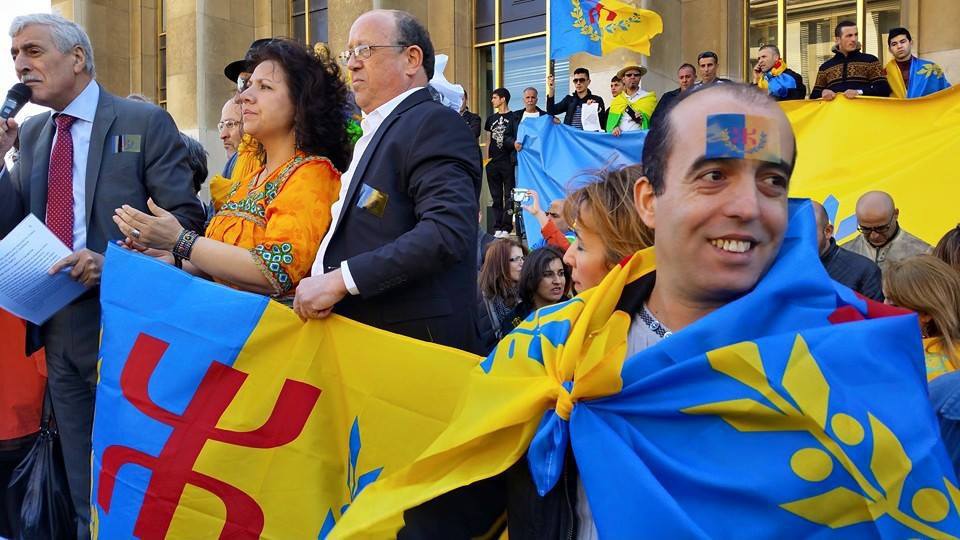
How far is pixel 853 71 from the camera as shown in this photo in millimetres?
8523

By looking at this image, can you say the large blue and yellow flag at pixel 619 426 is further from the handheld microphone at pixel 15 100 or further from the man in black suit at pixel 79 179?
the handheld microphone at pixel 15 100

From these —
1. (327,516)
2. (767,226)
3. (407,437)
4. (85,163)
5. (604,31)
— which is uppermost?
(604,31)

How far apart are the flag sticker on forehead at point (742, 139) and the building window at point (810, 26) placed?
1151 centimetres

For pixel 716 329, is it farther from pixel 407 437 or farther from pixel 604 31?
pixel 604 31

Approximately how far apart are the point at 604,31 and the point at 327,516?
8.49 meters

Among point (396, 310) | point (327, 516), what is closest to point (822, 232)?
point (396, 310)

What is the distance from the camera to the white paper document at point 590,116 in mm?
10383

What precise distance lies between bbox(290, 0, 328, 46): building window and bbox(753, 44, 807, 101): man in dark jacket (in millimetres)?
12037

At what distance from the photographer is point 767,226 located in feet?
5.31

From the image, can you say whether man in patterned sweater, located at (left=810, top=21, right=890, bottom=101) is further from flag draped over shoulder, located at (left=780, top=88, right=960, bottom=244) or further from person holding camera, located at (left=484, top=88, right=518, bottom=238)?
person holding camera, located at (left=484, top=88, right=518, bottom=238)

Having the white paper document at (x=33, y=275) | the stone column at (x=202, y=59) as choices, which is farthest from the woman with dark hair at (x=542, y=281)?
the stone column at (x=202, y=59)

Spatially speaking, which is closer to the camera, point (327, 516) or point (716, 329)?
point (716, 329)

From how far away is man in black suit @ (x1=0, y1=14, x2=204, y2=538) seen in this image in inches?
145

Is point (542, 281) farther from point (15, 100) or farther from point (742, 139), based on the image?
point (742, 139)
